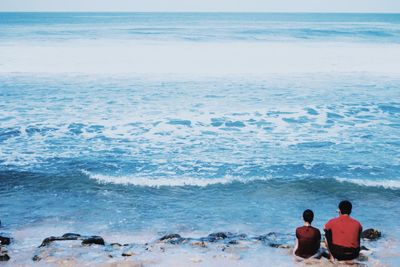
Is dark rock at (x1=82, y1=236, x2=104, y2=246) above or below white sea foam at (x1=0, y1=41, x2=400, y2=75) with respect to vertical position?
below

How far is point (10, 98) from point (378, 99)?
1636 centimetres

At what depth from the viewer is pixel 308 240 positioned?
6340 millimetres

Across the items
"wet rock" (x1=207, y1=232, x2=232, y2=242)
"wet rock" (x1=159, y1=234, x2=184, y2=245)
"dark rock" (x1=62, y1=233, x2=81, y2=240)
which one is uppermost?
"dark rock" (x1=62, y1=233, x2=81, y2=240)

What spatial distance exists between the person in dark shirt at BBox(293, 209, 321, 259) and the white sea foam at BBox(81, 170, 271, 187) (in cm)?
391

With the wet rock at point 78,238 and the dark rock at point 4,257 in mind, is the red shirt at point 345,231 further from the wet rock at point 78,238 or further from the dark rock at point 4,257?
the dark rock at point 4,257

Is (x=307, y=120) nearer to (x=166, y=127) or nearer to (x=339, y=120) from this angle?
(x=339, y=120)

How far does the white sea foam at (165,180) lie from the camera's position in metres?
10.2

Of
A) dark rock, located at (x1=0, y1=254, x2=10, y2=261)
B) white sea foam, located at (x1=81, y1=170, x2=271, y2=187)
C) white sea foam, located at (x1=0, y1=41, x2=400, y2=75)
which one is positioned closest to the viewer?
dark rock, located at (x1=0, y1=254, x2=10, y2=261)

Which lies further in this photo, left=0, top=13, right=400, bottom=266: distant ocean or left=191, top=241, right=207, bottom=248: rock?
left=0, top=13, right=400, bottom=266: distant ocean

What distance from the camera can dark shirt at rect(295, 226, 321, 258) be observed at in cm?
632

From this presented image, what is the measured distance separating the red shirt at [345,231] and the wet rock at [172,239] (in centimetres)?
248

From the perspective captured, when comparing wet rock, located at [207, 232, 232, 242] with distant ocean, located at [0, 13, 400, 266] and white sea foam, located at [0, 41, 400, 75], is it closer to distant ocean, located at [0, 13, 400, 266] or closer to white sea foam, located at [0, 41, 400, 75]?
distant ocean, located at [0, 13, 400, 266]

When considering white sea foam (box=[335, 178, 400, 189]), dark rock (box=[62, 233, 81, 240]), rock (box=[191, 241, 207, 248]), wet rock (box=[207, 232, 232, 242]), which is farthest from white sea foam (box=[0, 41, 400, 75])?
rock (box=[191, 241, 207, 248])

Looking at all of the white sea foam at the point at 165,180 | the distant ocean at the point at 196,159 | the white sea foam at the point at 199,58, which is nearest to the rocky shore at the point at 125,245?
the distant ocean at the point at 196,159
